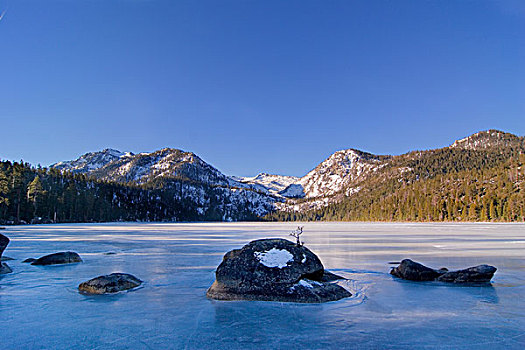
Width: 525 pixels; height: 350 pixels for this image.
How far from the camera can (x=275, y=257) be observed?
1198 cm

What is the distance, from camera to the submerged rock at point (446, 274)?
12.7 m

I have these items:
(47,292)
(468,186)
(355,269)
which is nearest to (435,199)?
(468,186)

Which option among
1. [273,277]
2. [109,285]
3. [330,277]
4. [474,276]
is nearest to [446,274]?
[474,276]

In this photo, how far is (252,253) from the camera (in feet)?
40.0

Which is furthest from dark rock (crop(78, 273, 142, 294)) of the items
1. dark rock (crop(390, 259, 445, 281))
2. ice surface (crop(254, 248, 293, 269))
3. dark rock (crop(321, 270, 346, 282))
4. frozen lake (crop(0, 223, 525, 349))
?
dark rock (crop(390, 259, 445, 281))

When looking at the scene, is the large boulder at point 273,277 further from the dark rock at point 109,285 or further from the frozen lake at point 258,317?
the dark rock at point 109,285

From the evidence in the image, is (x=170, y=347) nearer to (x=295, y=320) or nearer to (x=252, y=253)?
(x=295, y=320)

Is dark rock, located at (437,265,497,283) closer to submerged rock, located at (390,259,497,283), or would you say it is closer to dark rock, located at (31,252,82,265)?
submerged rock, located at (390,259,497,283)

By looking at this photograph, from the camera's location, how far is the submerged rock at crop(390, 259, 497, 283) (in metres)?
12.7

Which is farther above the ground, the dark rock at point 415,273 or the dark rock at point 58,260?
the dark rock at point 415,273

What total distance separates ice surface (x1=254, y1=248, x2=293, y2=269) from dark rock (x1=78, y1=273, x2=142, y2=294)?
4.95 m

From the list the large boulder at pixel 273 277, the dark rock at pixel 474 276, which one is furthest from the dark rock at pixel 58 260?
the dark rock at pixel 474 276

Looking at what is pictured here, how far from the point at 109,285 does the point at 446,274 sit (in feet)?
43.9

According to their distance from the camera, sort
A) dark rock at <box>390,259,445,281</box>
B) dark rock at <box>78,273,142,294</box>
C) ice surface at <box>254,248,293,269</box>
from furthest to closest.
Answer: dark rock at <box>390,259,445,281</box>, ice surface at <box>254,248,293,269</box>, dark rock at <box>78,273,142,294</box>
